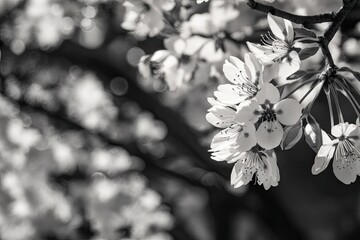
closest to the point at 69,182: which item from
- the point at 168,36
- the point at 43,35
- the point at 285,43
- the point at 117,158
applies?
the point at 117,158

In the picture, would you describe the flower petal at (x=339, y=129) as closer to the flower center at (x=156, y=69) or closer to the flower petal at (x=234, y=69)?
the flower petal at (x=234, y=69)

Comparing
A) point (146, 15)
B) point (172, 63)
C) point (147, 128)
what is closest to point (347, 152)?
point (172, 63)

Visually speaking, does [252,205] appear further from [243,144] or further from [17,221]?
[243,144]

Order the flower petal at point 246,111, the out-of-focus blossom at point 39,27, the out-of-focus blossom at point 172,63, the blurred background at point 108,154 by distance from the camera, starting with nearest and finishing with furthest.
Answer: the flower petal at point 246,111 < the out-of-focus blossom at point 172,63 < the blurred background at point 108,154 < the out-of-focus blossom at point 39,27

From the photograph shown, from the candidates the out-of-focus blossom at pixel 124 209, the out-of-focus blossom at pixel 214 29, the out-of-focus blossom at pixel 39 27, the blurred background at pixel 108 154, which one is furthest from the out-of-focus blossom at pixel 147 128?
the out-of-focus blossom at pixel 214 29

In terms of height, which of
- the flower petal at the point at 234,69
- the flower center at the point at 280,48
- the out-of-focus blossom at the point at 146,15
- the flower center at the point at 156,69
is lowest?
the flower center at the point at 156,69
